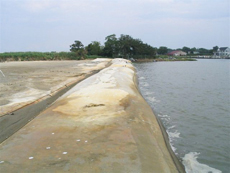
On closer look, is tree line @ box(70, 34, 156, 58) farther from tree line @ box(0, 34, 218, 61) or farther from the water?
the water

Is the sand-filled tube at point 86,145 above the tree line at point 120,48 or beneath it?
beneath

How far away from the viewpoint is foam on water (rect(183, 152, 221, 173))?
4.85 metres

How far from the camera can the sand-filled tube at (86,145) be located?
3.52 m

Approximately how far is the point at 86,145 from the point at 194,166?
2537 mm

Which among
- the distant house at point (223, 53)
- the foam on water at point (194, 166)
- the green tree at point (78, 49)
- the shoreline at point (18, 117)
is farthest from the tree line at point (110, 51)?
the distant house at point (223, 53)

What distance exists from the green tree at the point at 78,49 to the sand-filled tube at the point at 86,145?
54.2 meters

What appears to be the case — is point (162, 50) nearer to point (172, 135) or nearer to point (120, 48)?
point (120, 48)

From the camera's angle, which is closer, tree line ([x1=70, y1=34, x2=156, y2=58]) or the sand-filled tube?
the sand-filled tube

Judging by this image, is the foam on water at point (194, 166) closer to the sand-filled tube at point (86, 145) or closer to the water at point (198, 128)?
the water at point (198, 128)

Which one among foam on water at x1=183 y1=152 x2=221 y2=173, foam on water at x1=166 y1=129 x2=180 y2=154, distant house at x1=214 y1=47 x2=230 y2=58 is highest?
distant house at x1=214 y1=47 x2=230 y2=58

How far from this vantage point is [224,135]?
22.5ft

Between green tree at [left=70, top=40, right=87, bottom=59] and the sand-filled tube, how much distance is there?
54229mm

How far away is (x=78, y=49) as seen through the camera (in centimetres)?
6166

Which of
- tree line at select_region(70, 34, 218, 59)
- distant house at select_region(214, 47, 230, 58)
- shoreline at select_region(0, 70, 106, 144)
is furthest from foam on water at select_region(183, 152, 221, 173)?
distant house at select_region(214, 47, 230, 58)
